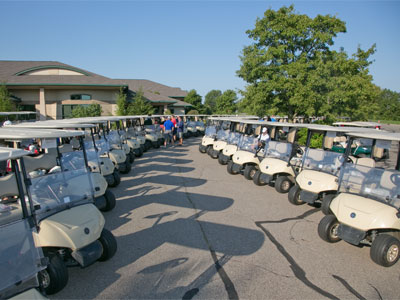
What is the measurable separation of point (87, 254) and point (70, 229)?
14.8 inches

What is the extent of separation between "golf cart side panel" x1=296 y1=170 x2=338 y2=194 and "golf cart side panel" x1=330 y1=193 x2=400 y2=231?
42.9 inches

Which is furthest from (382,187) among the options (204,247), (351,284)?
(204,247)

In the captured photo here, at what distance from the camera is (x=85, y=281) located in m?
3.67

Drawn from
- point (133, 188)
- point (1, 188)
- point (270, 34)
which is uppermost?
point (270, 34)

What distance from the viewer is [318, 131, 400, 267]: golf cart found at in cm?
409

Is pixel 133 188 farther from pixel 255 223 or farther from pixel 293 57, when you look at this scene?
pixel 293 57

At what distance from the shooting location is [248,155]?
915 centimetres

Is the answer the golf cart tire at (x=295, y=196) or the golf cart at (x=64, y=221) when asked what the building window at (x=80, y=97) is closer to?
the golf cart at (x=64, y=221)

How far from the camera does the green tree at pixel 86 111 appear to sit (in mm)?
23016

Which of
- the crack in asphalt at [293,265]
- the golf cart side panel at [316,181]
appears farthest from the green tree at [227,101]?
the crack in asphalt at [293,265]

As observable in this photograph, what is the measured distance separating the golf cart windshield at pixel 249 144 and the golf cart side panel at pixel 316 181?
3.10 metres

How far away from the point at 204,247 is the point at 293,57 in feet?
45.1

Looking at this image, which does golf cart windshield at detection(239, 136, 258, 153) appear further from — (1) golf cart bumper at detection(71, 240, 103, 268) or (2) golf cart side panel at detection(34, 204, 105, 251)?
(1) golf cart bumper at detection(71, 240, 103, 268)

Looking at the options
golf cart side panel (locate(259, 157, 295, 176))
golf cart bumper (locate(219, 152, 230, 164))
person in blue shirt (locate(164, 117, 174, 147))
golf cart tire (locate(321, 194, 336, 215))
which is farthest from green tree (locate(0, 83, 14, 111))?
golf cart tire (locate(321, 194, 336, 215))
